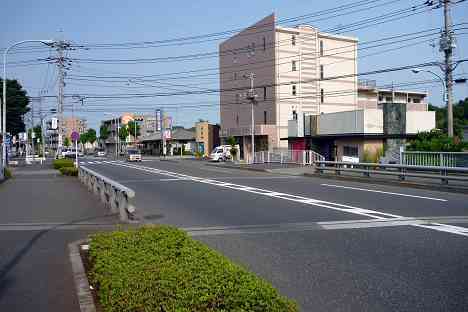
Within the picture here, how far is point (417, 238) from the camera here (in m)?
8.81

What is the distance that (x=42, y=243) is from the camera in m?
9.12

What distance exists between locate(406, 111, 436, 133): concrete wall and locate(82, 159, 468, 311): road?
858 inches

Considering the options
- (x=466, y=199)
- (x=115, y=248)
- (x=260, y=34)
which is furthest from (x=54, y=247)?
(x=260, y=34)

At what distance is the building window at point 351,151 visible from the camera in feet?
123

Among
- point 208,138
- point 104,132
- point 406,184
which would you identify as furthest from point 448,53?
point 104,132

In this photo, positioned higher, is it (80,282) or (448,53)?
(448,53)

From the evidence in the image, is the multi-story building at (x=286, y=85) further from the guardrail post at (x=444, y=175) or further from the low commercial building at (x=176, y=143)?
the low commercial building at (x=176, y=143)

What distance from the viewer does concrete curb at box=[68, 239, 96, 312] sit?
17.3ft

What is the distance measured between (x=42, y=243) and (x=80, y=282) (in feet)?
10.9

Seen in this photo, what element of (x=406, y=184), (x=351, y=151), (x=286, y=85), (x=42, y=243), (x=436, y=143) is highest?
(x=286, y=85)

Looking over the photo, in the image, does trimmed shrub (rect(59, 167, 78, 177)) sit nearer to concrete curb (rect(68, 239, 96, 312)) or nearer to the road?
the road

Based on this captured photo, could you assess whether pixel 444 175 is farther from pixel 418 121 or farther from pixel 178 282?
pixel 418 121

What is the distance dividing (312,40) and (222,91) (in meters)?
14.3

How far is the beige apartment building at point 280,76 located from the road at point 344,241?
37.9 metres
